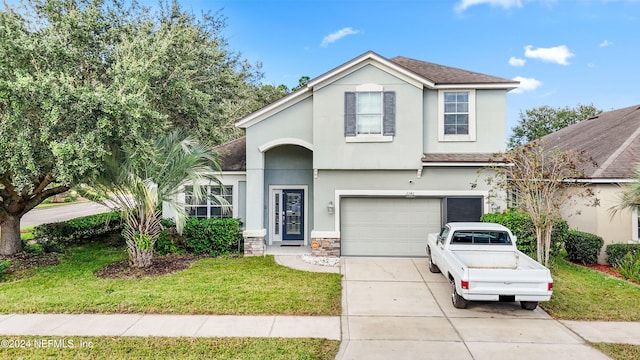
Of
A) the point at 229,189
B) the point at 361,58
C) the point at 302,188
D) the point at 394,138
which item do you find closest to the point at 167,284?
the point at 229,189

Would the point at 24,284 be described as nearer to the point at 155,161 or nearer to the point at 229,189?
the point at 155,161

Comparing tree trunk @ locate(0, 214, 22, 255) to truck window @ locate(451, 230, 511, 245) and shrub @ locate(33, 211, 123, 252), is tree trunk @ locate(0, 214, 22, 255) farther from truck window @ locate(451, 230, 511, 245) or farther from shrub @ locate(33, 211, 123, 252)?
truck window @ locate(451, 230, 511, 245)

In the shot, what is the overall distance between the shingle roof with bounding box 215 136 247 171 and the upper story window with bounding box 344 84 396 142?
470 cm

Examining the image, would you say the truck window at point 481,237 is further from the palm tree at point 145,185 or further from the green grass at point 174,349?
the palm tree at point 145,185

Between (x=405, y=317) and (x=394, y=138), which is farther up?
(x=394, y=138)

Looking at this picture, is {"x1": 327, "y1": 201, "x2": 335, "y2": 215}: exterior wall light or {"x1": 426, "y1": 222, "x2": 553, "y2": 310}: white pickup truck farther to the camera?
{"x1": 327, "y1": 201, "x2": 335, "y2": 215}: exterior wall light

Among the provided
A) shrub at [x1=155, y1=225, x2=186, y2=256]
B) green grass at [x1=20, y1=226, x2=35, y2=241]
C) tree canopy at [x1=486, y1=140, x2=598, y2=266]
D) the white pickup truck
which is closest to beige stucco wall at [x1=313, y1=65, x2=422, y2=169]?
tree canopy at [x1=486, y1=140, x2=598, y2=266]

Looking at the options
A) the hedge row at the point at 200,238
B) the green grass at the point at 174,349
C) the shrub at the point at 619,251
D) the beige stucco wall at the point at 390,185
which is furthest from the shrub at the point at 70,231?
the shrub at the point at 619,251

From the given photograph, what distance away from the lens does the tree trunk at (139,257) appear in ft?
32.4

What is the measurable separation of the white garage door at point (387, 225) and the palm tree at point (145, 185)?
17.3 ft

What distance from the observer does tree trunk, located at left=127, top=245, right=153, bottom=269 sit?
988 cm

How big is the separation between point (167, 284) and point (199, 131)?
21.7 ft

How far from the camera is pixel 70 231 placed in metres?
13.9

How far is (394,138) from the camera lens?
1134 centimetres
